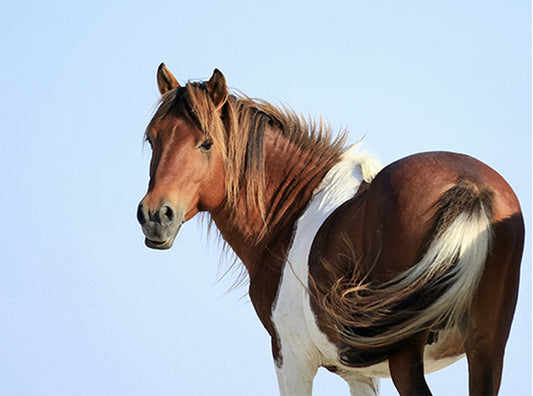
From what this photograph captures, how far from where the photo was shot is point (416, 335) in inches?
172

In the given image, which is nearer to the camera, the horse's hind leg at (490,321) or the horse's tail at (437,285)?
the horse's tail at (437,285)

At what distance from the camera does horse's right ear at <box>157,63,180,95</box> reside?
6.27 m

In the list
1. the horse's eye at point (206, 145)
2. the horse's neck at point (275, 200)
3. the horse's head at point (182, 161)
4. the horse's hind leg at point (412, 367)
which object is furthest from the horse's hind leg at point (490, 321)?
the horse's eye at point (206, 145)

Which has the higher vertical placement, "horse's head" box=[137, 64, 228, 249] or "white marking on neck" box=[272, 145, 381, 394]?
"horse's head" box=[137, 64, 228, 249]

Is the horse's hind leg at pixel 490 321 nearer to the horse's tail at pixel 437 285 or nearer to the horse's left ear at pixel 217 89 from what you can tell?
the horse's tail at pixel 437 285

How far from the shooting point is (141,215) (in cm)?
539

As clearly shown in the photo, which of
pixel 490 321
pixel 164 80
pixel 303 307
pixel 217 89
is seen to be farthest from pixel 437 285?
pixel 164 80

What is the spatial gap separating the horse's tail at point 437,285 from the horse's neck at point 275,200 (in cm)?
183

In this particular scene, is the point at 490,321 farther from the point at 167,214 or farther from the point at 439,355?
the point at 167,214

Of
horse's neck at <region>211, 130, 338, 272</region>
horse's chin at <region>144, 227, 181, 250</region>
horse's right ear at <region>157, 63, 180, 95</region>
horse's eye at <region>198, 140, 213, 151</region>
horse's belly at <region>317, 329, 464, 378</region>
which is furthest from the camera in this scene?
horse's right ear at <region>157, 63, 180, 95</region>

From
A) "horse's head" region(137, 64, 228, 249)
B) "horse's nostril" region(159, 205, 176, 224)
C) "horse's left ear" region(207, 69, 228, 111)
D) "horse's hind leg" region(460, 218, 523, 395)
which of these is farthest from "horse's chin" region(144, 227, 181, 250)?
"horse's hind leg" region(460, 218, 523, 395)

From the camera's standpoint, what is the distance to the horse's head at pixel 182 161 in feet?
17.7

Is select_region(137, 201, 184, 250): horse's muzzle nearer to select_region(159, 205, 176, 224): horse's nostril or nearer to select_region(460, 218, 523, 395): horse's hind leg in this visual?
select_region(159, 205, 176, 224): horse's nostril

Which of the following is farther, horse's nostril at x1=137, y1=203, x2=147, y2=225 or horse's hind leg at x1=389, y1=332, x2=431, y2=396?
horse's nostril at x1=137, y1=203, x2=147, y2=225
